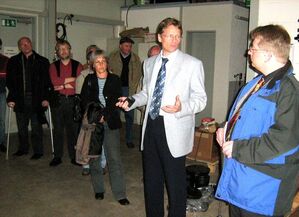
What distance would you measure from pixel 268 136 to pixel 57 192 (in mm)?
2551

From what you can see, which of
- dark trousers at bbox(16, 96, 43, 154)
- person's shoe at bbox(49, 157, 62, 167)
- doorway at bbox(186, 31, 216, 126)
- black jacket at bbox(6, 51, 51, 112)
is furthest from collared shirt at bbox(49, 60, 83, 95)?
doorway at bbox(186, 31, 216, 126)

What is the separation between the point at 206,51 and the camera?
6.67 m

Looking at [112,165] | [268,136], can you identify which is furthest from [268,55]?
[112,165]

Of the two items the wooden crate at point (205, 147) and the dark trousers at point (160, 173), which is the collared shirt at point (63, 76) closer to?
→ the wooden crate at point (205, 147)

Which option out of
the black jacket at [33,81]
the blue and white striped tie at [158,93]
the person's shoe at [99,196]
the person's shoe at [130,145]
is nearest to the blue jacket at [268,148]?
the blue and white striped tie at [158,93]

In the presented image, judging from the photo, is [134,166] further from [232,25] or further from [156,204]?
[232,25]

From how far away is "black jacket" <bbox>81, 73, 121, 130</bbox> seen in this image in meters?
2.92

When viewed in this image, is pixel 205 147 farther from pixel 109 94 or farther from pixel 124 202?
pixel 109 94

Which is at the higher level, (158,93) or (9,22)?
(9,22)

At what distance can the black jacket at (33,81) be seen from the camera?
426 cm

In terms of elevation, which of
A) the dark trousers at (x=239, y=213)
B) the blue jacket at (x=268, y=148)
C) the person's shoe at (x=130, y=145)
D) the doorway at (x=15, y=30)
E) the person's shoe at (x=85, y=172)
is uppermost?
the doorway at (x=15, y=30)

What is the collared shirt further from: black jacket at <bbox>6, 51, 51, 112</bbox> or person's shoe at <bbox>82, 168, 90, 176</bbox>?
person's shoe at <bbox>82, 168, 90, 176</bbox>

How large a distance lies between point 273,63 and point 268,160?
44 centimetres

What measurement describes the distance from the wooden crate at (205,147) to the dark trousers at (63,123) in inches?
61.4
